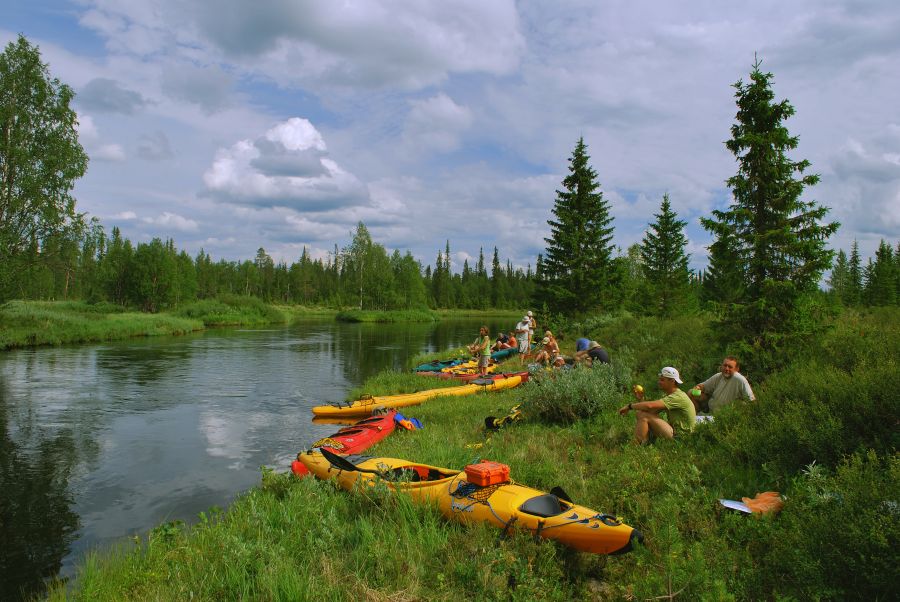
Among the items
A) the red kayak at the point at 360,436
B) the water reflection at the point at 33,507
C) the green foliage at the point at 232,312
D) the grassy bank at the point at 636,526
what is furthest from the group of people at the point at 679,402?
the green foliage at the point at 232,312

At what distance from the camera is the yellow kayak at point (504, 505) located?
4410mm

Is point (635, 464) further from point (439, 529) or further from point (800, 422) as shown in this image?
point (439, 529)

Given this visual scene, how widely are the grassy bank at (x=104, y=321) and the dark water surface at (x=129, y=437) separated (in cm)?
273

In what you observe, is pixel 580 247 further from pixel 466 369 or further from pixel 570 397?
pixel 570 397

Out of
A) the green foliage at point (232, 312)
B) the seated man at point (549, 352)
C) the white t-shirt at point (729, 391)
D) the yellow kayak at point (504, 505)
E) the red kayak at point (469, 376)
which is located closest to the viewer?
the yellow kayak at point (504, 505)

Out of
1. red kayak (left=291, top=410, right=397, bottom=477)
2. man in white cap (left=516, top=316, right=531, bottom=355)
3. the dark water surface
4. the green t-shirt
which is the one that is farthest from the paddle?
man in white cap (left=516, top=316, right=531, bottom=355)

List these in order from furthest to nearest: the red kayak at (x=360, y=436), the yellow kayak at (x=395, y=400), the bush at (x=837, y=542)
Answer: the yellow kayak at (x=395, y=400) → the red kayak at (x=360, y=436) → the bush at (x=837, y=542)

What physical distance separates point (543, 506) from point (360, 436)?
5.74m

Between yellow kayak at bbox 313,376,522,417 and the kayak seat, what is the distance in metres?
8.56

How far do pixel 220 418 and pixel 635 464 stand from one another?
1099 centimetres

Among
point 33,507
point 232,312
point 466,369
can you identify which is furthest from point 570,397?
point 232,312

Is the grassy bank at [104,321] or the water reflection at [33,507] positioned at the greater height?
the grassy bank at [104,321]

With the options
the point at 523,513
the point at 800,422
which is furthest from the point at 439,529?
the point at 800,422

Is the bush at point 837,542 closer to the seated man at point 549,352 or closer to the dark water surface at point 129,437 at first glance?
→ the dark water surface at point 129,437
